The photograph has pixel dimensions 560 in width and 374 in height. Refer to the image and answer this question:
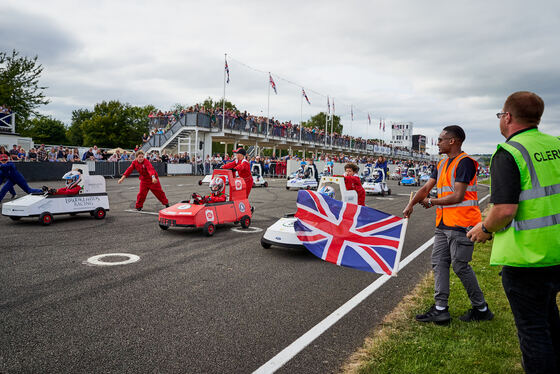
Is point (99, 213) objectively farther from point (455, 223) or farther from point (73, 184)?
point (455, 223)

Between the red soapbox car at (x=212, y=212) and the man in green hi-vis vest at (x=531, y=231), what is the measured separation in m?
6.61

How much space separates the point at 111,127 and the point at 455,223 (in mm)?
73408

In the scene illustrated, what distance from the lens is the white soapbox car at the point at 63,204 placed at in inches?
351

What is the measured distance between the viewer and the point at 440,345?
11.5 ft

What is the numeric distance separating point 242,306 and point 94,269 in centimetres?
266

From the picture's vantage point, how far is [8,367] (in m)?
2.96

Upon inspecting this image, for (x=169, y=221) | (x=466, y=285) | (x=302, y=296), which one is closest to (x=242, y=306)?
(x=302, y=296)

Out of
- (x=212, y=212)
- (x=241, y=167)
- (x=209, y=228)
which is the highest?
(x=241, y=167)

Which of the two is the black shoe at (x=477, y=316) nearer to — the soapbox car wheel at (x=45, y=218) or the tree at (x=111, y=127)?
the soapbox car wheel at (x=45, y=218)

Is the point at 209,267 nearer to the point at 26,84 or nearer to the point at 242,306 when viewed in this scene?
the point at 242,306

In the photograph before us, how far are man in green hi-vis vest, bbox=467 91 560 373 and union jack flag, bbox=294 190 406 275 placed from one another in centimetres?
180

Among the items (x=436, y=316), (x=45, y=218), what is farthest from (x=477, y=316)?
(x=45, y=218)

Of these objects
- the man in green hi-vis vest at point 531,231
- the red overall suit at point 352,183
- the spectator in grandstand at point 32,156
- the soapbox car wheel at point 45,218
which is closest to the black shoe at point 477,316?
the man in green hi-vis vest at point 531,231

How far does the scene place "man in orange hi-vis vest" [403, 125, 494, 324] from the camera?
3.98 metres
